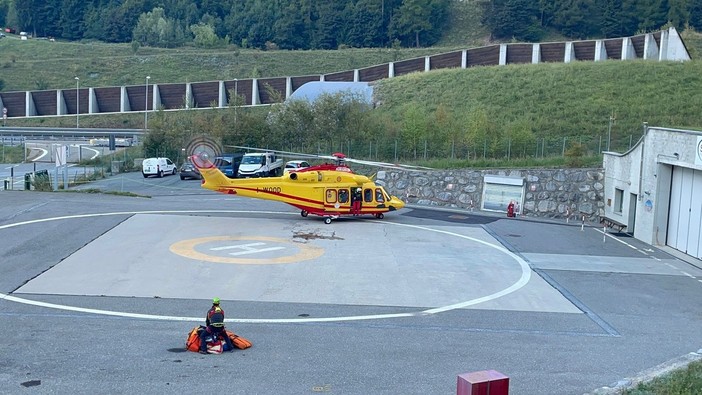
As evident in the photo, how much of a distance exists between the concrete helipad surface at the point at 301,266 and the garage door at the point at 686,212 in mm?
7861

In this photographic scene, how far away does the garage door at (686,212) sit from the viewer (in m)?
30.0

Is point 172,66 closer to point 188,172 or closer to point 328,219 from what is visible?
point 188,172

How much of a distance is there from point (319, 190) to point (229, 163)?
19130mm

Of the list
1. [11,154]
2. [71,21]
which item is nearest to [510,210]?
[11,154]

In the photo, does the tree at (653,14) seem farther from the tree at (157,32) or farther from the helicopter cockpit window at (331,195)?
the helicopter cockpit window at (331,195)

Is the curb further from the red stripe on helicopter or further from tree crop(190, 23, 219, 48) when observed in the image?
tree crop(190, 23, 219, 48)

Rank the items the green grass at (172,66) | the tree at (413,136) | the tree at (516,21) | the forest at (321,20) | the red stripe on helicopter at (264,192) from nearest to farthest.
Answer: the red stripe on helicopter at (264,192) → the tree at (413,136) → the green grass at (172,66) → the forest at (321,20) → the tree at (516,21)

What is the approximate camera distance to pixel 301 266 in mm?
24984

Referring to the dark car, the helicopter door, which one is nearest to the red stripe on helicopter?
the helicopter door

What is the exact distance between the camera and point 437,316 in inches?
774

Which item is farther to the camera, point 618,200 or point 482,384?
point 618,200

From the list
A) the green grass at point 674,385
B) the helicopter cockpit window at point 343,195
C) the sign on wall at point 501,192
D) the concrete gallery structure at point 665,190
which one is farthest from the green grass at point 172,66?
the green grass at point 674,385

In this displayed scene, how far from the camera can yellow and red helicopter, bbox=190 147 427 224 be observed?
32.5m

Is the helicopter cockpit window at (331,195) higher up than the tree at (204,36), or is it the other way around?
the tree at (204,36)
